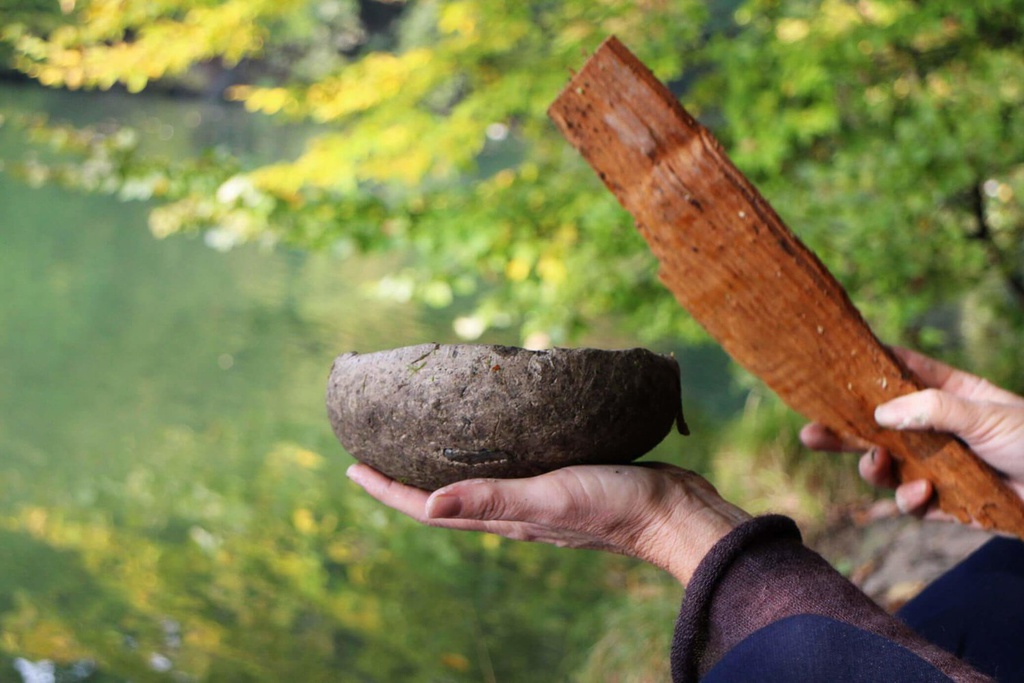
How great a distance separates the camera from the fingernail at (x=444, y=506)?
4.14ft

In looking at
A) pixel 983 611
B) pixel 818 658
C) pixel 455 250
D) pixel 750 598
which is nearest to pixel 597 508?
pixel 750 598

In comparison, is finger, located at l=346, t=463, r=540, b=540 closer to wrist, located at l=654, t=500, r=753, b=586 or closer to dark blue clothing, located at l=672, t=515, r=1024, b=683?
wrist, located at l=654, t=500, r=753, b=586

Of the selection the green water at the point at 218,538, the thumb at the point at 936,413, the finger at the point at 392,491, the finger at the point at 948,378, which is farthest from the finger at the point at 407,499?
the green water at the point at 218,538

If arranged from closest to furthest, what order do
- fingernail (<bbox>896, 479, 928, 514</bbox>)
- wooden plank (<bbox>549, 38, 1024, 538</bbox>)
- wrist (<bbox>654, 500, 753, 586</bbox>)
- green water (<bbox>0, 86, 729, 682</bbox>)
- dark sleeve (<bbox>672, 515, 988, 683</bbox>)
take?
dark sleeve (<bbox>672, 515, 988, 683</bbox>)
wrist (<bbox>654, 500, 753, 586</bbox>)
wooden plank (<bbox>549, 38, 1024, 538</bbox>)
fingernail (<bbox>896, 479, 928, 514</bbox>)
green water (<bbox>0, 86, 729, 682</bbox>)

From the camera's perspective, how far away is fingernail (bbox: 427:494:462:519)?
126 centimetres

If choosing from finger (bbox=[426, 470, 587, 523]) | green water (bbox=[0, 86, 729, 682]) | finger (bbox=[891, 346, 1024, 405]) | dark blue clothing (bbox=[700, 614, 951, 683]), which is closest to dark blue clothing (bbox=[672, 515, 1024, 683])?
dark blue clothing (bbox=[700, 614, 951, 683])

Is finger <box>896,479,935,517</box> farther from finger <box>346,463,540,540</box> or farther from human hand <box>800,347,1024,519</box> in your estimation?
finger <box>346,463,540,540</box>

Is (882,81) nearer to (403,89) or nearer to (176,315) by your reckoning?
(403,89)

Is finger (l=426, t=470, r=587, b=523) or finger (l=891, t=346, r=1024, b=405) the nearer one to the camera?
finger (l=426, t=470, r=587, b=523)

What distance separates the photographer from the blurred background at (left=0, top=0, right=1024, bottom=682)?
387cm

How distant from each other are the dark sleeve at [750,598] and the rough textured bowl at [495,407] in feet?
0.77

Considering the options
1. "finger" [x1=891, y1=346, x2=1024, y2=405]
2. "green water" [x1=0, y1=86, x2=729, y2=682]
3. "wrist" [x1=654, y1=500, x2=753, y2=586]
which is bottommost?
"green water" [x1=0, y1=86, x2=729, y2=682]

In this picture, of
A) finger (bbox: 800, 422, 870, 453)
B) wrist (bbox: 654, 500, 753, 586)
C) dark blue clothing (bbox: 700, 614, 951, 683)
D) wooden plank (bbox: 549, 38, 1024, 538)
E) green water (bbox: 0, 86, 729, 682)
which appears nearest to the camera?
dark blue clothing (bbox: 700, 614, 951, 683)

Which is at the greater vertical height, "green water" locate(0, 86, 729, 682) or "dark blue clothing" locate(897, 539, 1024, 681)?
"dark blue clothing" locate(897, 539, 1024, 681)
